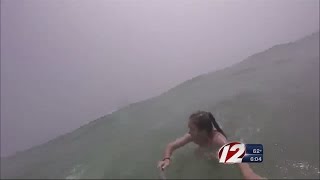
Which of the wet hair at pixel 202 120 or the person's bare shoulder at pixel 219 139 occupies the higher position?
the wet hair at pixel 202 120

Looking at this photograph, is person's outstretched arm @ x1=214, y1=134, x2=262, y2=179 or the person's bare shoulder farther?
the person's bare shoulder

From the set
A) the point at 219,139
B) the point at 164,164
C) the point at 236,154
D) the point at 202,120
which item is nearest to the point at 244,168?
the point at 236,154

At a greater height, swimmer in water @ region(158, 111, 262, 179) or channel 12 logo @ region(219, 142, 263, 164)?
swimmer in water @ region(158, 111, 262, 179)

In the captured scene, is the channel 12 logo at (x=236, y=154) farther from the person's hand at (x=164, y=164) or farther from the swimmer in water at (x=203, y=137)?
the person's hand at (x=164, y=164)

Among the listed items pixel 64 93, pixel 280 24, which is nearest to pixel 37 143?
pixel 64 93

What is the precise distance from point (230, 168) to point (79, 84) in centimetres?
188

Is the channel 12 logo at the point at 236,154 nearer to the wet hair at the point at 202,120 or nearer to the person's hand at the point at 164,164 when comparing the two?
the wet hair at the point at 202,120

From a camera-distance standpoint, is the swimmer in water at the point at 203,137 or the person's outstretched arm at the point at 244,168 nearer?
the person's outstretched arm at the point at 244,168

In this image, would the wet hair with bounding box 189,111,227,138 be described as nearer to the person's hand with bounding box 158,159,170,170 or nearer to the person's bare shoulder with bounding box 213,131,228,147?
the person's bare shoulder with bounding box 213,131,228,147

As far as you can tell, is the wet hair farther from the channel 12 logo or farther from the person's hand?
the person's hand

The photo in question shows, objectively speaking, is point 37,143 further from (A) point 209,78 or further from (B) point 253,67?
(B) point 253,67

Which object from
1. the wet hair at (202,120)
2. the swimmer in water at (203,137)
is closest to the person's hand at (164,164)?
the swimmer in water at (203,137)

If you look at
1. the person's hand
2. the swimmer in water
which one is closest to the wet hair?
the swimmer in water

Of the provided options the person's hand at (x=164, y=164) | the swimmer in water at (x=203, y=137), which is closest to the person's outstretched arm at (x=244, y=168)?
the swimmer in water at (x=203, y=137)
